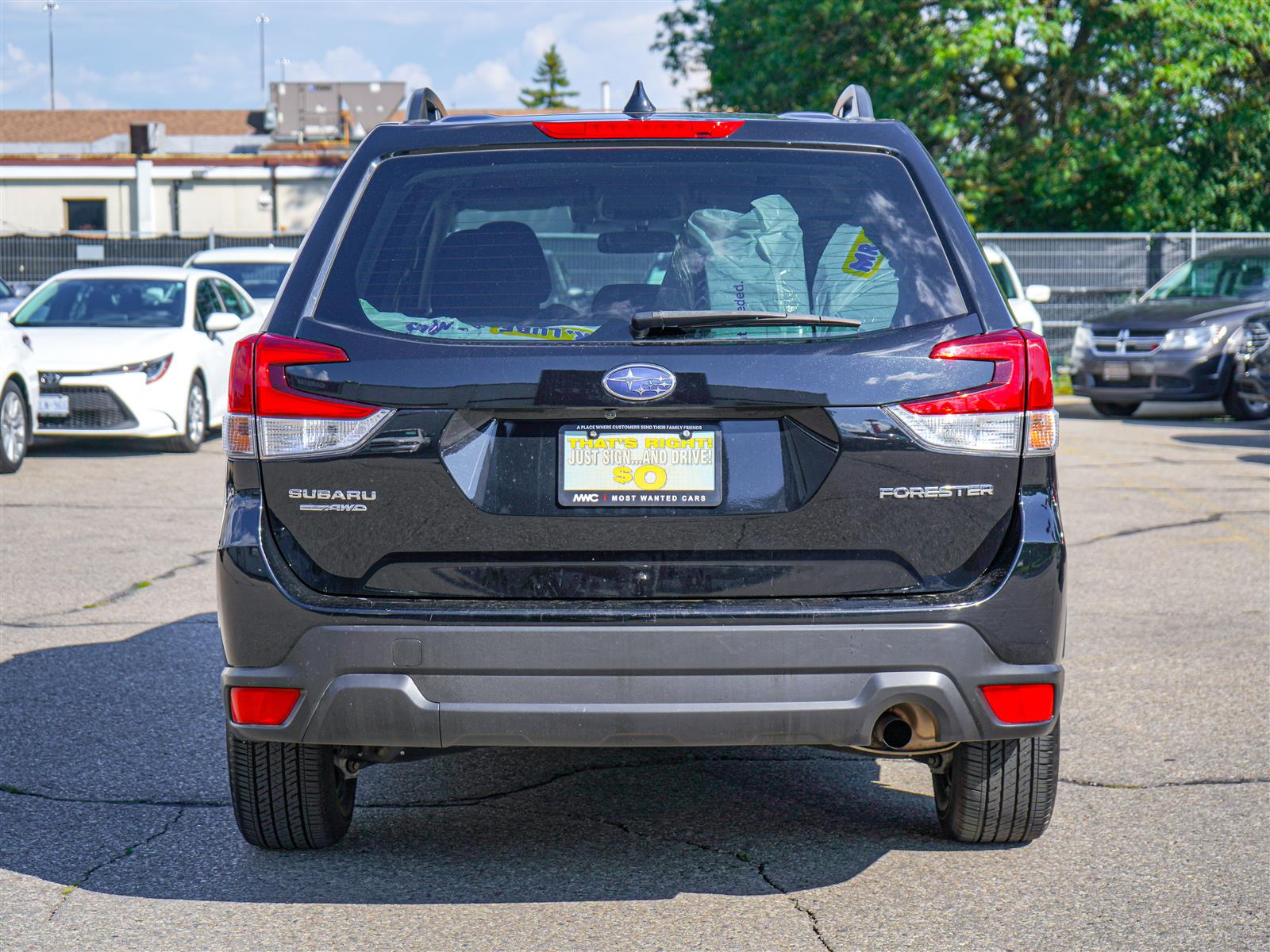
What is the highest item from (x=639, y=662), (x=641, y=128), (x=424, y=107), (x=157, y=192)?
(x=157, y=192)

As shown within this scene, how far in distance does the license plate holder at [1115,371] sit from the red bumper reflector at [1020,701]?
14.4 metres

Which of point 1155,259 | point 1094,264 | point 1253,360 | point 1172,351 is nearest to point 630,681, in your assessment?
point 1253,360

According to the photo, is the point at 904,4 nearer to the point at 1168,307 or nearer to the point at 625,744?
the point at 1168,307

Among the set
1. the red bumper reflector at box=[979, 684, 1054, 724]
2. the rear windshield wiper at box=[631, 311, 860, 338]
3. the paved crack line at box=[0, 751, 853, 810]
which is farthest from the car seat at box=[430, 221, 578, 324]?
the paved crack line at box=[0, 751, 853, 810]

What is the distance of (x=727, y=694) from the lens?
11.0ft

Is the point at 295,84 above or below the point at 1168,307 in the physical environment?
A: above

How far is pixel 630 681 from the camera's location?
11.0ft

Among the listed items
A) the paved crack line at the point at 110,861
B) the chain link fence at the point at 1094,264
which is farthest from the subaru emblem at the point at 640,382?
the chain link fence at the point at 1094,264

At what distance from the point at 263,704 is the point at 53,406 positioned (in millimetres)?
10236

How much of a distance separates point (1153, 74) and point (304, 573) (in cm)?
2349

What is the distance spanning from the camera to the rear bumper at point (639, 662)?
3.33m

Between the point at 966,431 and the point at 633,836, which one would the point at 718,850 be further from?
the point at 966,431

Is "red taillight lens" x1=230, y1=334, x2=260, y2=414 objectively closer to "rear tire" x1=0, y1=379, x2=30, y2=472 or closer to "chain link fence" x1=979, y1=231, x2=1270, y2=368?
"rear tire" x1=0, y1=379, x2=30, y2=472

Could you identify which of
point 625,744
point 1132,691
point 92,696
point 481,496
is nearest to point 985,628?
point 625,744
